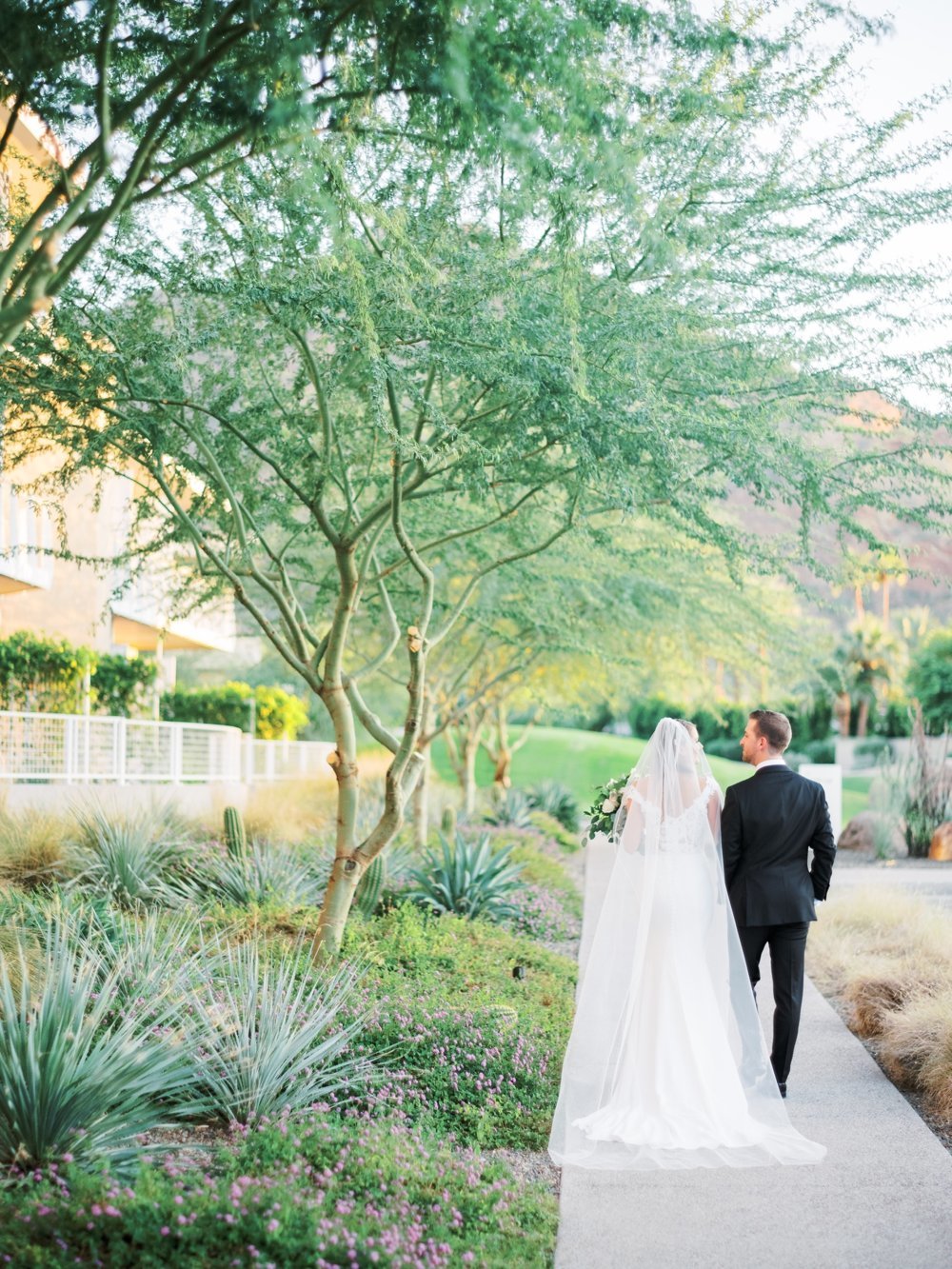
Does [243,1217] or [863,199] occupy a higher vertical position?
[863,199]

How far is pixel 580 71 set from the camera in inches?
247

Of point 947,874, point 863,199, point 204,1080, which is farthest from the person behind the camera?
point 947,874

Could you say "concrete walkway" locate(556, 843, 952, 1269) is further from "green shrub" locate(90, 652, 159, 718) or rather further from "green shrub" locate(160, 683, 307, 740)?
"green shrub" locate(160, 683, 307, 740)

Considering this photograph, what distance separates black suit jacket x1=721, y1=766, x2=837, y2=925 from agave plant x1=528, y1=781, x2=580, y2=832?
23862mm

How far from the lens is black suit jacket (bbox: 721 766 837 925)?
751 cm

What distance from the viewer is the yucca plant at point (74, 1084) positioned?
513 centimetres

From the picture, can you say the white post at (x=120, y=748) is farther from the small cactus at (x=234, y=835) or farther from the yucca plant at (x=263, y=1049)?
the yucca plant at (x=263, y=1049)

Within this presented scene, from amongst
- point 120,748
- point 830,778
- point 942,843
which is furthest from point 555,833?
point 120,748

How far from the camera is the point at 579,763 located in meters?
64.1

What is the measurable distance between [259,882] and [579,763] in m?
53.1

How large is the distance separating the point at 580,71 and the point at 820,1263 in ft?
18.0

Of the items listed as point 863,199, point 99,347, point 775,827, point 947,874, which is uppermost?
point 863,199

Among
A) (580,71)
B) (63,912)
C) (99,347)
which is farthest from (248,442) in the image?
(580,71)

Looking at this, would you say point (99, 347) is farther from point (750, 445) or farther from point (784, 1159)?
point (784, 1159)
